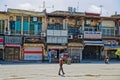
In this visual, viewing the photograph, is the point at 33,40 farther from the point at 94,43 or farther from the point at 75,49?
the point at 94,43

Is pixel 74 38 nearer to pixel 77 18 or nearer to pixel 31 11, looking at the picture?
pixel 77 18

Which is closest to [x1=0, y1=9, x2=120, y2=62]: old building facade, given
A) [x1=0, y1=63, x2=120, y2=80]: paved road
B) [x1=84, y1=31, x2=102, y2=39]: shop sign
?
[x1=84, y1=31, x2=102, y2=39]: shop sign

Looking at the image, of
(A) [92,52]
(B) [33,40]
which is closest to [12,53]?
(B) [33,40]

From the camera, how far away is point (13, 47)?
55.7 metres

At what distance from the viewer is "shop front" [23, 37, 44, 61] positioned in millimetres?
56156

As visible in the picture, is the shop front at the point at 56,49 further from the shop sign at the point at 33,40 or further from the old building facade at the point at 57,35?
the shop sign at the point at 33,40

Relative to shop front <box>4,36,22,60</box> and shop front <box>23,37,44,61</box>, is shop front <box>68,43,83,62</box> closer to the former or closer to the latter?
shop front <box>23,37,44,61</box>

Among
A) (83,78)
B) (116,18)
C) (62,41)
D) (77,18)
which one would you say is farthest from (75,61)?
(83,78)

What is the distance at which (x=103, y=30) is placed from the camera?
6272 centimetres

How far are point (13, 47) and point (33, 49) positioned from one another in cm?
337

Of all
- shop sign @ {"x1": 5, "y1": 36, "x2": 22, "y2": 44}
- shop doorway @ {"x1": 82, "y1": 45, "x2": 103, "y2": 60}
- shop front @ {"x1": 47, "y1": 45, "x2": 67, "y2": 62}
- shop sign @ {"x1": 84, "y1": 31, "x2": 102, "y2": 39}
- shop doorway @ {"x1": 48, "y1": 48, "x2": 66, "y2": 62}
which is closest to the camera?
shop sign @ {"x1": 5, "y1": 36, "x2": 22, "y2": 44}

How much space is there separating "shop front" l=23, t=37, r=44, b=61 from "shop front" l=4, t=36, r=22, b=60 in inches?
38.2

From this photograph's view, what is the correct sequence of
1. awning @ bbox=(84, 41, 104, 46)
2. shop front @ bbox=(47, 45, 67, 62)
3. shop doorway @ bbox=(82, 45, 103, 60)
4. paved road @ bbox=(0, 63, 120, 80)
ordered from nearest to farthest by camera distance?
paved road @ bbox=(0, 63, 120, 80), shop front @ bbox=(47, 45, 67, 62), awning @ bbox=(84, 41, 104, 46), shop doorway @ bbox=(82, 45, 103, 60)

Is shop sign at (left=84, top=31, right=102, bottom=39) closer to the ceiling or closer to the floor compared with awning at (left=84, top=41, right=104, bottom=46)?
closer to the ceiling
